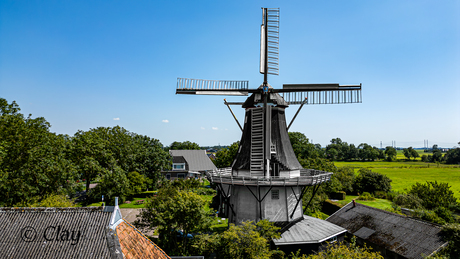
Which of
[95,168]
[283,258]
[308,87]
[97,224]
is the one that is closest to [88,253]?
[97,224]

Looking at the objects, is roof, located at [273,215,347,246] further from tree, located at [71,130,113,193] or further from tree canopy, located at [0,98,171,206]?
tree, located at [71,130,113,193]

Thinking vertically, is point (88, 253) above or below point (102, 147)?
below

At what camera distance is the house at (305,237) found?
18062 mm

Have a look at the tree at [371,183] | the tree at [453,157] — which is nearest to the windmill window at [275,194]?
the tree at [371,183]

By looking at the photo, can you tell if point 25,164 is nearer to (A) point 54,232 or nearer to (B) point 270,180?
(A) point 54,232

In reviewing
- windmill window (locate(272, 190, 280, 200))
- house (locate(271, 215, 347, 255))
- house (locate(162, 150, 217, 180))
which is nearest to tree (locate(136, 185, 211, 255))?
windmill window (locate(272, 190, 280, 200))

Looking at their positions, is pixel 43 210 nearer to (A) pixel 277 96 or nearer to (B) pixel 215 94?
(B) pixel 215 94

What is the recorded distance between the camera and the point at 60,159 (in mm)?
26531

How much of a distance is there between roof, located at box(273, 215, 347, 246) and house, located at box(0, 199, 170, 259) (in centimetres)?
1181

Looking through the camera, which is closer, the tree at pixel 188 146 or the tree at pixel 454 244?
the tree at pixel 454 244

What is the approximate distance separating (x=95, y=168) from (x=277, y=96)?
29870 mm

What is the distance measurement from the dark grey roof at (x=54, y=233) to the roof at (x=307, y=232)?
1185 cm

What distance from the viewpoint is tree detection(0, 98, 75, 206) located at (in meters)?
21.8

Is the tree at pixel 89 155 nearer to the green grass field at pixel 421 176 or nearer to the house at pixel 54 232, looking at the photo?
the house at pixel 54 232
